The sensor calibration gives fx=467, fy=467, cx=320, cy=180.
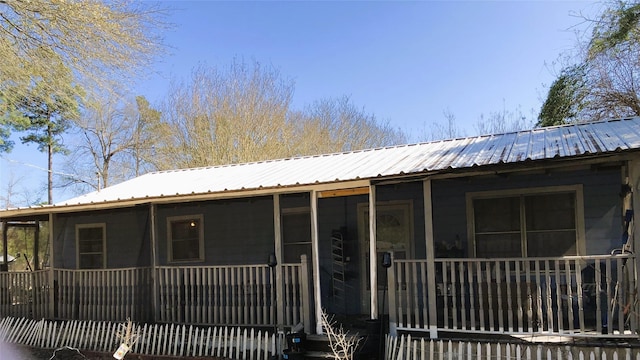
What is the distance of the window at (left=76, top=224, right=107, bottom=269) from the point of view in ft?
35.9

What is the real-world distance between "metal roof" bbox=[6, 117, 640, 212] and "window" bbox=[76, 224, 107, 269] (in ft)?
4.46

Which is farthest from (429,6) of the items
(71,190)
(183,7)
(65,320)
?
(71,190)

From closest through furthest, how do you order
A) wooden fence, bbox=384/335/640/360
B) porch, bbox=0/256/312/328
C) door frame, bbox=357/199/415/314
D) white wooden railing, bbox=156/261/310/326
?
wooden fence, bbox=384/335/640/360 → white wooden railing, bbox=156/261/310/326 → porch, bbox=0/256/312/328 → door frame, bbox=357/199/415/314

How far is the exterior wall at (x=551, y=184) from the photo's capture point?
7.05 m

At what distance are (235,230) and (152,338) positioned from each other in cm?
272

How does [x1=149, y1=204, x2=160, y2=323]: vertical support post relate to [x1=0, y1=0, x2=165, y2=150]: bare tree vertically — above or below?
below

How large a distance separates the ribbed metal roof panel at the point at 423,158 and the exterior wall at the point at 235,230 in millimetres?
638

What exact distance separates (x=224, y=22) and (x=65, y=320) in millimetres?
10470

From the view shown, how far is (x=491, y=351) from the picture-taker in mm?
5469

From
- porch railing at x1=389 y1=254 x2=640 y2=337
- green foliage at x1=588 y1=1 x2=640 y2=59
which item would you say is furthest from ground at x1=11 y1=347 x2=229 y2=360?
green foliage at x1=588 y1=1 x2=640 y2=59

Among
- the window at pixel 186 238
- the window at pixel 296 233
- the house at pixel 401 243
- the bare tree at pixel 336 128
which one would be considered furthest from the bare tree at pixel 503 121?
the window at pixel 186 238

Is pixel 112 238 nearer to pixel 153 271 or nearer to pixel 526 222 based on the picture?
pixel 153 271

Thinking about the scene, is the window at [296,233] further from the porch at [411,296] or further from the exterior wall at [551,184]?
the exterior wall at [551,184]

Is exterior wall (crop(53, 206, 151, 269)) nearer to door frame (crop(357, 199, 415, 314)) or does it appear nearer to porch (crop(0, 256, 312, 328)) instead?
porch (crop(0, 256, 312, 328))
